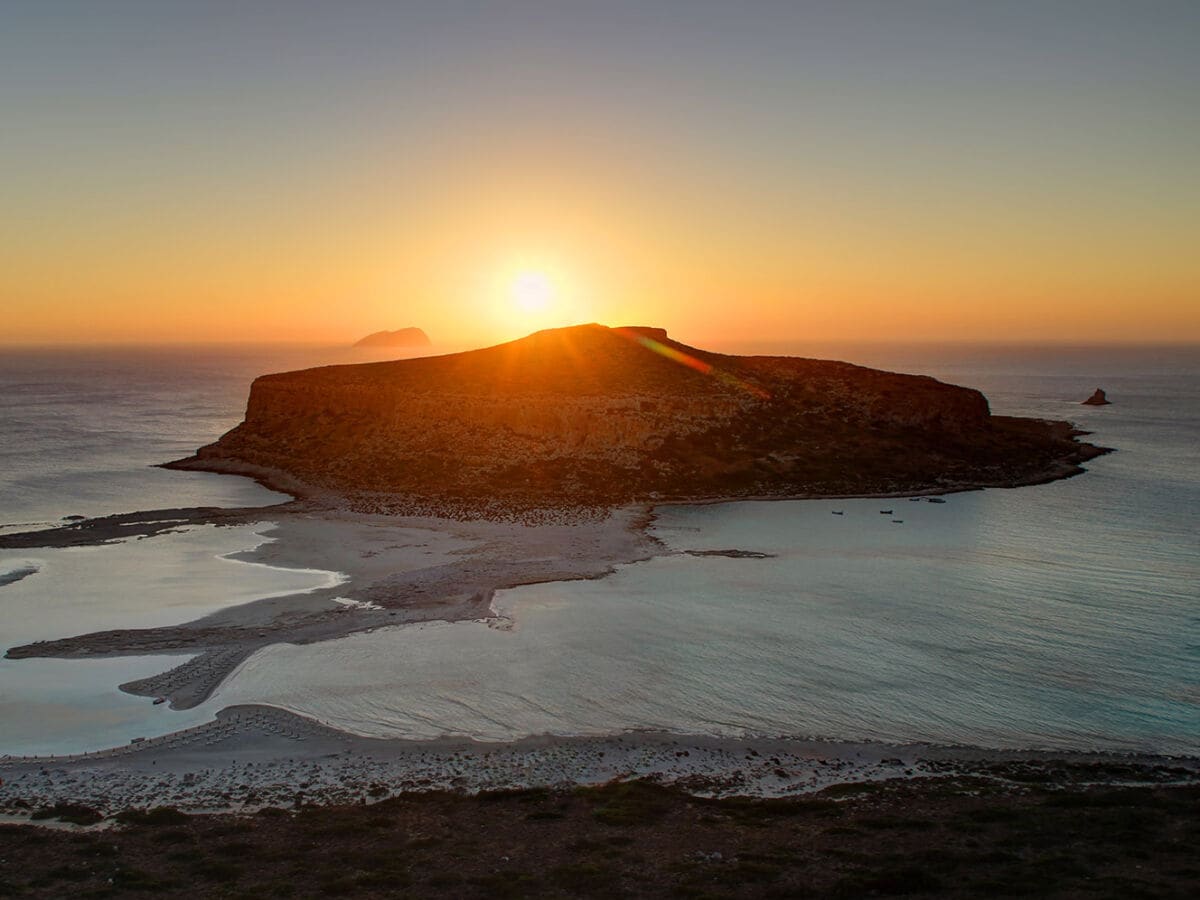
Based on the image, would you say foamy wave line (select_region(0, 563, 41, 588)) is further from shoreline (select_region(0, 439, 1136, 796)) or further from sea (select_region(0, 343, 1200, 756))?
shoreline (select_region(0, 439, 1136, 796))

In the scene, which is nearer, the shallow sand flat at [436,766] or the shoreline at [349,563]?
the shallow sand flat at [436,766]

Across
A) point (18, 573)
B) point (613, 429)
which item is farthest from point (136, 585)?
point (613, 429)

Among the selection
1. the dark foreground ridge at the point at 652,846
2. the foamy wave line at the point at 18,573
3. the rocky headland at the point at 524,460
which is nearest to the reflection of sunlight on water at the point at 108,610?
the foamy wave line at the point at 18,573

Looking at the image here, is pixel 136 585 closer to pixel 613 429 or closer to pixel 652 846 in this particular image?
pixel 652 846

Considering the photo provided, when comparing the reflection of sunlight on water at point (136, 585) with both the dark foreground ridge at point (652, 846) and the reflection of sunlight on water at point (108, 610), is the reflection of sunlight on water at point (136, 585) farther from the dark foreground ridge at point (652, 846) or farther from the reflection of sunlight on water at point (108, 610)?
the dark foreground ridge at point (652, 846)

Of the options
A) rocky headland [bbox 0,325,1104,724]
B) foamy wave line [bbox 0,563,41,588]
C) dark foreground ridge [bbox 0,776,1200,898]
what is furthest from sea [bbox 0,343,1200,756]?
dark foreground ridge [bbox 0,776,1200,898]

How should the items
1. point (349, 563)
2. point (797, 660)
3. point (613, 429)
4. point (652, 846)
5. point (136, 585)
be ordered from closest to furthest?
point (652, 846)
point (797, 660)
point (136, 585)
point (349, 563)
point (613, 429)

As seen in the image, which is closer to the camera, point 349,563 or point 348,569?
point 348,569
